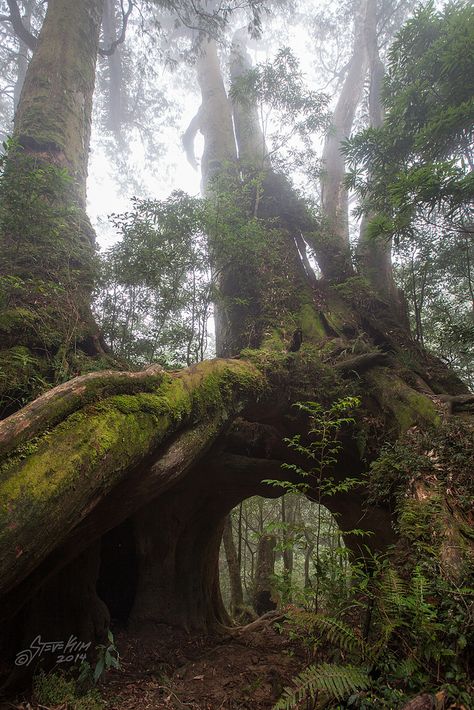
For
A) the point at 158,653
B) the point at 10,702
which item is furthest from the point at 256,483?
the point at 10,702

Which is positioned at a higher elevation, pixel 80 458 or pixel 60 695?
pixel 80 458

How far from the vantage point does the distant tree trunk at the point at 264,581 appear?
32.6 feet

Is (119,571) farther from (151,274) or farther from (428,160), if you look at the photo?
(428,160)

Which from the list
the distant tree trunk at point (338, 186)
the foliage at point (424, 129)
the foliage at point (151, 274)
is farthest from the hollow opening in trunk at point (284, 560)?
the distant tree trunk at point (338, 186)

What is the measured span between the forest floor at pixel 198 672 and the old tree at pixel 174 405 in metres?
0.38

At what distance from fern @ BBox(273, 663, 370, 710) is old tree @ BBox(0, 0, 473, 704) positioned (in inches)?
41.8

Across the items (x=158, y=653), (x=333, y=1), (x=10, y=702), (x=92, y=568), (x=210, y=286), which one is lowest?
A: (x=158, y=653)

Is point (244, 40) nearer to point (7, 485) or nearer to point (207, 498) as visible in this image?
point (207, 498)

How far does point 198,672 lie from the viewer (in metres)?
4.46

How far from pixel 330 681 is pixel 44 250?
17.0ft

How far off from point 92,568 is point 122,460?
80.8 inches

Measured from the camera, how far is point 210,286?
21.5ft
